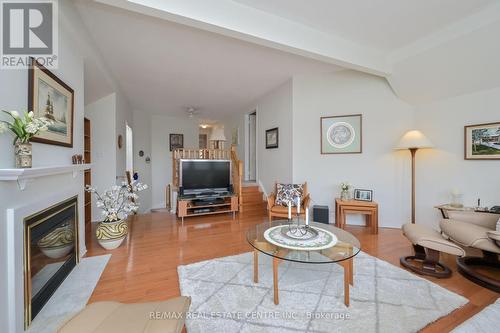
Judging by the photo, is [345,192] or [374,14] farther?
[345,192]

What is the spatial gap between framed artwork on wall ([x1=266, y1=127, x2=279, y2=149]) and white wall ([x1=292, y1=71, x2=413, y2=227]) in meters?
0.59

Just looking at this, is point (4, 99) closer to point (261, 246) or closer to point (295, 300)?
point (261, 246)

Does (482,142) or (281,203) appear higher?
(482,142)

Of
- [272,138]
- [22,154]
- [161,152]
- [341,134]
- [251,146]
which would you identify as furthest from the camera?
[161,152]

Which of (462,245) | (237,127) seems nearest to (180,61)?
(237,127)

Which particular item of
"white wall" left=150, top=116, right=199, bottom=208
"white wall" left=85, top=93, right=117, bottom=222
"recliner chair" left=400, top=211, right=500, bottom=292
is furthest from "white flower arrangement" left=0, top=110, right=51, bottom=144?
"white wall" left=150, top=116, right=199, bottom=208

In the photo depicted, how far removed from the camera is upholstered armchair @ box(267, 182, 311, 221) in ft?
11.6

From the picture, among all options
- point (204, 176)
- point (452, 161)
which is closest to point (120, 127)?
point (204, 176)

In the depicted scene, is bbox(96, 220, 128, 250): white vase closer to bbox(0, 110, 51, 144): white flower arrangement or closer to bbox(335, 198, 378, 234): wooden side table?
bbox(0, 110, 51, 144): white flower arrangement

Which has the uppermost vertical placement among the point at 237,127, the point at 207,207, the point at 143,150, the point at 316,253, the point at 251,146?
the point at 237,127

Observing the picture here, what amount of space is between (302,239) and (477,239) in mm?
1735

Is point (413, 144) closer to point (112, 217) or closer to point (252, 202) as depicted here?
point (252, 202)

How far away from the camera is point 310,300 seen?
1764mm

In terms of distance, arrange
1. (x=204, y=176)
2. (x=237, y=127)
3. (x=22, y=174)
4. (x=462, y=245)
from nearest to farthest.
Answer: (x=22, y=174), (x=462, y=245), (x=204, y=176), (x=237, y=127)
